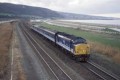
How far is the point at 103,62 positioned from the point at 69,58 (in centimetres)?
506

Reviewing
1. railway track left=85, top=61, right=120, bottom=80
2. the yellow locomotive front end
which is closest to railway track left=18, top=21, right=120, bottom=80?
railway track left=85, top=61, right=120, bottom=80

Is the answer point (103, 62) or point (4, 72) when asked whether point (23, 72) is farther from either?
point (103, 62)

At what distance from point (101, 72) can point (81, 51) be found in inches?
229

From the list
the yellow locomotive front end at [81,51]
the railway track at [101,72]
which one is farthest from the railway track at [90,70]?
the yellow locomotive front end at [81,51]

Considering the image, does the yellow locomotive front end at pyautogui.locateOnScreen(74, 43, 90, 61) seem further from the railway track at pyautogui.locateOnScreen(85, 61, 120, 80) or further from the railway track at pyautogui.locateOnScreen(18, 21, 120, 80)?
the railway track at pyautogui.locateOnScreen(85, 61, 120, 80)

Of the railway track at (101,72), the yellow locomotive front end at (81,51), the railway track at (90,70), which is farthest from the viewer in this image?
the yellow locomotive front end at (81,51)

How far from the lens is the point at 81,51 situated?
98.3 feet

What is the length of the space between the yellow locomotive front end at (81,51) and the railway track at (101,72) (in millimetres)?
1523

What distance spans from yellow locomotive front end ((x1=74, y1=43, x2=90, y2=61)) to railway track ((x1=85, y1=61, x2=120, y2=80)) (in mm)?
1523

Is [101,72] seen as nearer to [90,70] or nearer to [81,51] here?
[90,70]

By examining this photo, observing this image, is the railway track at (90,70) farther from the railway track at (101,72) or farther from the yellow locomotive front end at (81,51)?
the yellow locomotive front end at (81,51)

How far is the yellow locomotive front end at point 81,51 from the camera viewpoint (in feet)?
97.7

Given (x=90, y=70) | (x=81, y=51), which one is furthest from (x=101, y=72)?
(x=81, y=51)

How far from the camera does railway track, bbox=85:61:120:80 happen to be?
886 inches
